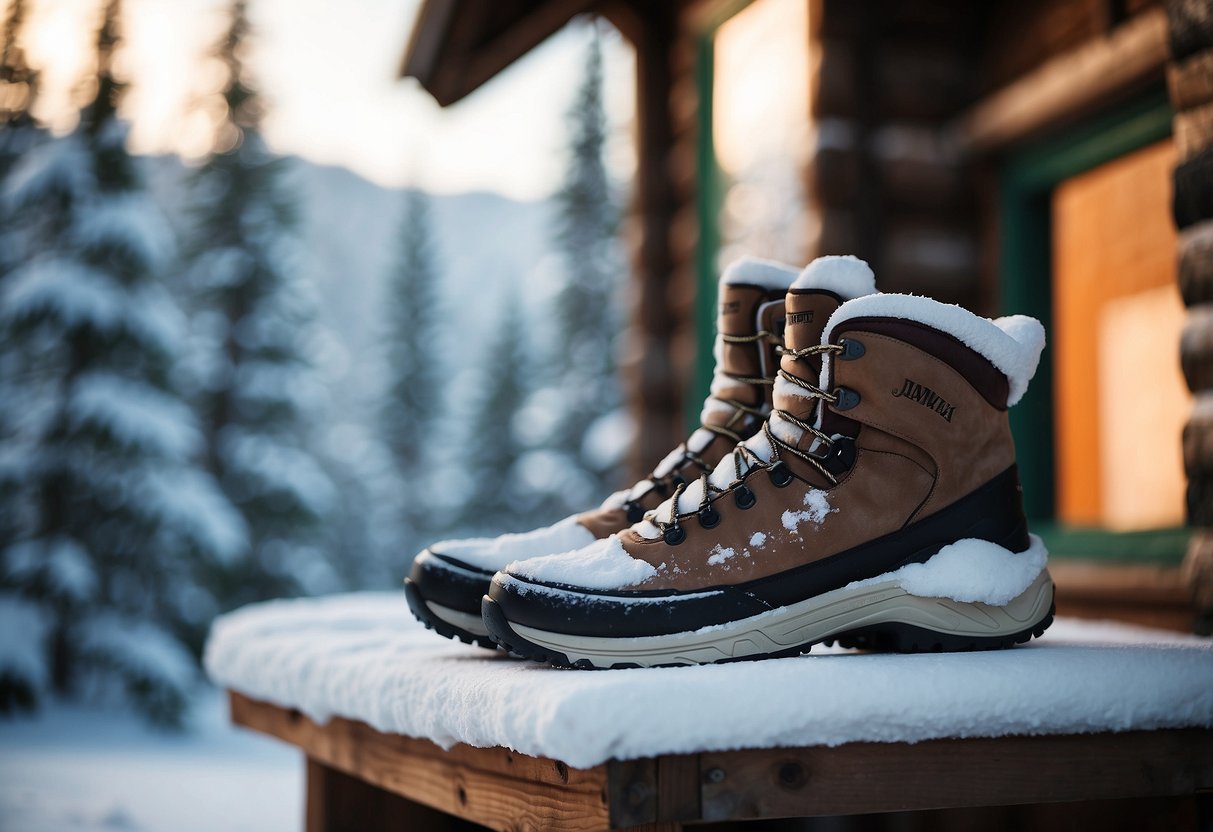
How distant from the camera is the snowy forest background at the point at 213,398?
10.4 m

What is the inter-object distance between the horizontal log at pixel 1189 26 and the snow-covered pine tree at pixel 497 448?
68.7ft

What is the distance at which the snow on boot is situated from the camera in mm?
1306

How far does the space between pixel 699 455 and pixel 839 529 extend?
31 centimetres

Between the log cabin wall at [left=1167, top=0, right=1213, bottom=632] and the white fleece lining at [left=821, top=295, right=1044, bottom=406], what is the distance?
3.42 feet

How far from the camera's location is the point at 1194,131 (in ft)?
7.55

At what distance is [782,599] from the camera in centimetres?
135

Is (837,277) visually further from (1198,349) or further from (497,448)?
(497,448)

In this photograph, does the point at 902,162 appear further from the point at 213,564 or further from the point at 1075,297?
the point at 213,564

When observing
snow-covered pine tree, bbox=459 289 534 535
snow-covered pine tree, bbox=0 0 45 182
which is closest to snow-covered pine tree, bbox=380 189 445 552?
snow-covered pine tree, bbox=459 289 534 535

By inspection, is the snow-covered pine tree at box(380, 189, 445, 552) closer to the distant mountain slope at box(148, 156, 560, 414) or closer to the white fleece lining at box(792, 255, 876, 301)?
the white fleece lining at box(792, 255, 876, 301)

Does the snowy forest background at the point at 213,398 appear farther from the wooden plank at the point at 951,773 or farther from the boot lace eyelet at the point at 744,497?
the wooden plank at the point at 951,773

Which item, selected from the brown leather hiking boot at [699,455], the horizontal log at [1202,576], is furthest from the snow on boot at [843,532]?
the horizontal log at [1202,576]

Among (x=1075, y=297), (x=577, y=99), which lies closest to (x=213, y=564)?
(x=1075, y=297)

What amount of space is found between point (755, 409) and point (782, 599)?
1.25 ft
